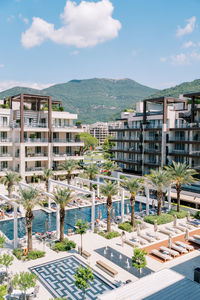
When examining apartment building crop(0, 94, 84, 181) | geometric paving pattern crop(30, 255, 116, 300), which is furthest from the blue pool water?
apartment building crop(0, 94, 84, 181)

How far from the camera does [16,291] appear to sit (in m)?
16.5

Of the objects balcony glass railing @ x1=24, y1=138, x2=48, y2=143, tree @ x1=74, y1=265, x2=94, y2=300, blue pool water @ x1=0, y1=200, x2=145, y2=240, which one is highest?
balcony glass railing @ x1=24, y1=138, x2=48, y2=143

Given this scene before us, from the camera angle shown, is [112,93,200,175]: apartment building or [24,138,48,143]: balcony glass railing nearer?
[112,93,200,175]: apartment building

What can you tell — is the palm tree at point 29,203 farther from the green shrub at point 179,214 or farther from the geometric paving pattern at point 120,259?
the green shrub at point 179,214

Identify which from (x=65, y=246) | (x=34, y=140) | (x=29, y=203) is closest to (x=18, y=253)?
(x=65, y=246)

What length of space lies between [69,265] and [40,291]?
13.1 ft

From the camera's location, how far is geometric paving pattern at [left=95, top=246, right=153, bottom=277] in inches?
797

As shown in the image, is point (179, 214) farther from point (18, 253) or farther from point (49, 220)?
point (18, 253)

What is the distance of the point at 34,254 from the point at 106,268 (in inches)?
252

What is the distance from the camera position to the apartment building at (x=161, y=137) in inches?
1786

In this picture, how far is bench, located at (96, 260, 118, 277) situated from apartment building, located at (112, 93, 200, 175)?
2693cm

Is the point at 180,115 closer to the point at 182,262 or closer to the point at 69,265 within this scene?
the point at 182,262

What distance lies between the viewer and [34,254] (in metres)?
22.4

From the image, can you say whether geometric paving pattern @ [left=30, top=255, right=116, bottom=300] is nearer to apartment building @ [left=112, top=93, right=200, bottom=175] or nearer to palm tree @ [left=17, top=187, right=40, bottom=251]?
palm tree @ [left=17, top=187, right=40, bottom=251]
